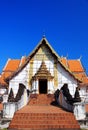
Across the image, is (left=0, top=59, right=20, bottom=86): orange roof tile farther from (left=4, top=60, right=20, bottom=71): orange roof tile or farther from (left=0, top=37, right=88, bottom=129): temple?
(left=0, top=37, right=88, bottom=129): temple

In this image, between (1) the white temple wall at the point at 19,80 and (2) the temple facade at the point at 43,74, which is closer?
(2) the temple facade at the point at 43,74

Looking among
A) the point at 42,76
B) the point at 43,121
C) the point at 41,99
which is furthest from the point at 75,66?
the point at 43,121

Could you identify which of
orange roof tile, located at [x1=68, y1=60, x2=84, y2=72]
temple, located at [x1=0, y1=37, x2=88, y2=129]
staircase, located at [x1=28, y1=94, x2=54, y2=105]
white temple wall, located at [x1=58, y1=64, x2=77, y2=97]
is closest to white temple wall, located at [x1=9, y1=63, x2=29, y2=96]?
temple, located at [x1=0, y1=37, x2=88, y2=129]

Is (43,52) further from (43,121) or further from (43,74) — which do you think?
(43,121)

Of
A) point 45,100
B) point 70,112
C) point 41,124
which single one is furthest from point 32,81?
point 41,124

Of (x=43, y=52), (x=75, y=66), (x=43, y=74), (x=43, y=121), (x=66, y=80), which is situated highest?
(x=75, y=66)

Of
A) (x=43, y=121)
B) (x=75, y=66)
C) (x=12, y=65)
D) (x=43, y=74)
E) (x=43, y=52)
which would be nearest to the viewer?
(x=43, y=121)

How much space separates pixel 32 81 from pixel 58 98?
3260 millimetres

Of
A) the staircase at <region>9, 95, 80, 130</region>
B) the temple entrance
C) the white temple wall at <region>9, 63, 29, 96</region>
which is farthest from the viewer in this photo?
the temple entrance

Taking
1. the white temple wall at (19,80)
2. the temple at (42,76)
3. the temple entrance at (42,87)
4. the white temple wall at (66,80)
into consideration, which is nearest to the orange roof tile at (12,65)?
the temple entrance at (42,87)

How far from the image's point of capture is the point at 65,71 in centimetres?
2056

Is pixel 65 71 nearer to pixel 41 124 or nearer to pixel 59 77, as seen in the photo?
pixel 59 77

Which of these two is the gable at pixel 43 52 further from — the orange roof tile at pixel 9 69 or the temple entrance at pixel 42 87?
the orange roof tile at pixel 9 69

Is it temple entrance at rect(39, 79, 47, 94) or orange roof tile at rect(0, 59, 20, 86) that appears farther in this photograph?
orange roof tile at rect(0, 59, 20, 86)
